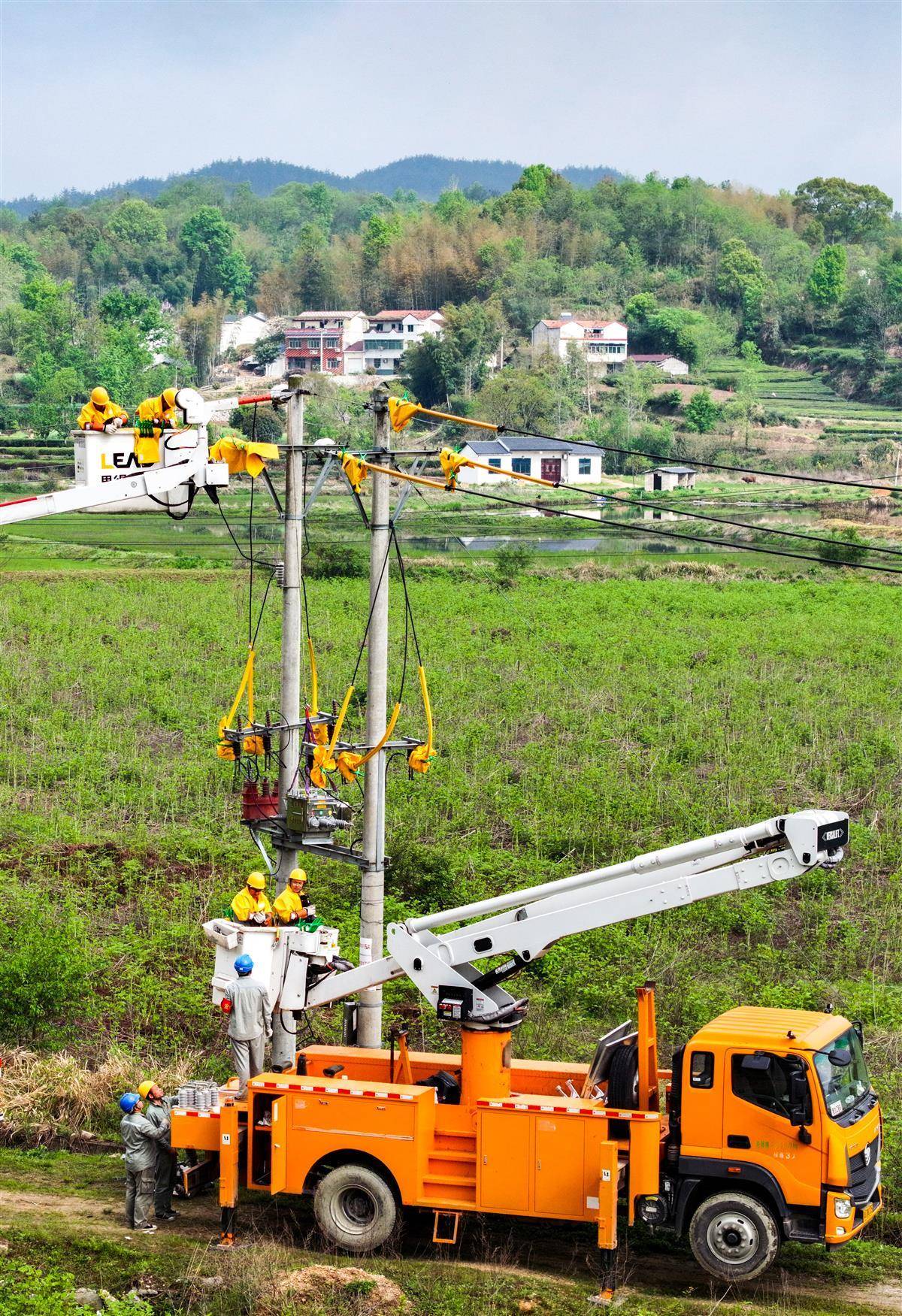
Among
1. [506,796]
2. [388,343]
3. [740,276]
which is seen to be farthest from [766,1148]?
[740,276]

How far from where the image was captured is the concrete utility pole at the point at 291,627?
15219mm

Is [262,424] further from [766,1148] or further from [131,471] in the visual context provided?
[766,1148]

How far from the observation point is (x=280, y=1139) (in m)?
13.3

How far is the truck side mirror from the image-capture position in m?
12.3

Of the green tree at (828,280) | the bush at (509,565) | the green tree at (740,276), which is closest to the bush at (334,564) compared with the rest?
the bush at (509,565)

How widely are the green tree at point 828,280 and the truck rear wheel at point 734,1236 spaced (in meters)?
134

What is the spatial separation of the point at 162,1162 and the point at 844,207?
18486 cm

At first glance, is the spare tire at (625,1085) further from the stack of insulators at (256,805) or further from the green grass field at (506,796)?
the stack of insulators at (256,805)

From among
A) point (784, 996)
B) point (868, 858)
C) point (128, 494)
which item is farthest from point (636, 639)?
point (128, 494)

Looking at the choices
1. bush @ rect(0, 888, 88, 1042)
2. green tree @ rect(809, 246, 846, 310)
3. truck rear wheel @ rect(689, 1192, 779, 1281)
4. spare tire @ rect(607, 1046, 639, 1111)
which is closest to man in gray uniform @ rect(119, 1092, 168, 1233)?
spare tire @ rect(607, 1046, 639, 1111)

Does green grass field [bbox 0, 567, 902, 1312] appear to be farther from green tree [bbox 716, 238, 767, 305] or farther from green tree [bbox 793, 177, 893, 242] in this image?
green tree [bbox 793, 177, 893, 242]

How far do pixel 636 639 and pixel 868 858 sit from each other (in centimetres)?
1657

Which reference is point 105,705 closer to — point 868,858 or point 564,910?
point 868,858

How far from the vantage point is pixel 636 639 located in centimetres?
3953
